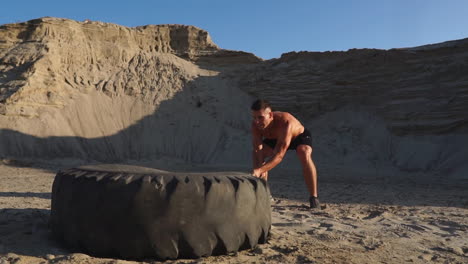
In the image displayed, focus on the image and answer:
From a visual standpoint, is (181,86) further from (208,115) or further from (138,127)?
(138,127)

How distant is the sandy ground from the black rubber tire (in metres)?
0.10

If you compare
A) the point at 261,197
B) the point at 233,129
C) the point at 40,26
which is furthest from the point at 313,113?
the point at 261,197

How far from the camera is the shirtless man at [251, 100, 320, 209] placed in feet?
12.3

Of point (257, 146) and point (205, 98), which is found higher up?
point (205, 98)

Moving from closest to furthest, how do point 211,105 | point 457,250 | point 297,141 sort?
point 457,250
point 297,141
point 211,105

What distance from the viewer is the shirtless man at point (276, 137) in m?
3.76

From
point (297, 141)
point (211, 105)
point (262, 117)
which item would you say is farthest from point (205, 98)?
point (262, 117)

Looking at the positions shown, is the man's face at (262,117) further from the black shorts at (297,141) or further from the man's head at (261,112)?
the black shorts at (297,141)

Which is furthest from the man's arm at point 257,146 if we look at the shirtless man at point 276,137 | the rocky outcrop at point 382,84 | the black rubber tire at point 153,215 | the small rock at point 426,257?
the rocky outcrop at point 382,84

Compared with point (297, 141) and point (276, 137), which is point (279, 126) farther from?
point (297, 141)

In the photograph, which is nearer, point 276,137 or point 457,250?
point 457,250

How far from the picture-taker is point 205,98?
15969 mm

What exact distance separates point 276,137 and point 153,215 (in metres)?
2.39

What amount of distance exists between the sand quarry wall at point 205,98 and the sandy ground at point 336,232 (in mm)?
5890
